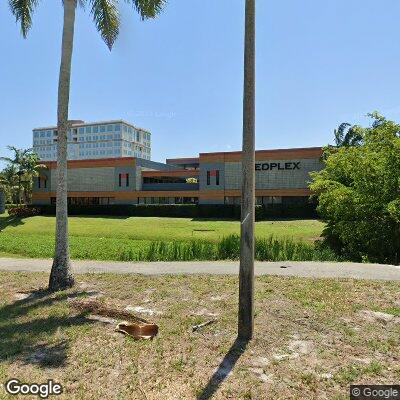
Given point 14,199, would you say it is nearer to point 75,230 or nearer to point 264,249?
point 75,230

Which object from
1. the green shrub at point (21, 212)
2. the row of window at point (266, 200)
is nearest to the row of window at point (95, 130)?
the green shrub at point (21, 212)

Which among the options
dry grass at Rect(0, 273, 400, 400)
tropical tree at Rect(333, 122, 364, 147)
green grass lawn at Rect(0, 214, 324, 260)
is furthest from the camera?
tropical tree at Rect(333, 122, 364, 147)

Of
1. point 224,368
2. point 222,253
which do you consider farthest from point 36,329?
point 222,253

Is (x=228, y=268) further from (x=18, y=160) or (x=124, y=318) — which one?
(x=18, y=160)

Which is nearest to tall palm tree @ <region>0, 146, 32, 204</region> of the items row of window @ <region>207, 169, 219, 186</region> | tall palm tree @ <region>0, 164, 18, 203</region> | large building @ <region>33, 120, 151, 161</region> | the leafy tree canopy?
tall palm tree @ <region>0, 164, 18, 203</region>

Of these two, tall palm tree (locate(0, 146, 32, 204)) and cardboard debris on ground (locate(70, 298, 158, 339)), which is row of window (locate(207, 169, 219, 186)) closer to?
tall palm tree (locate(0, 146, 32, 204))

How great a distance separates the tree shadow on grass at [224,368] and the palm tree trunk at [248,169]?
0.90ft

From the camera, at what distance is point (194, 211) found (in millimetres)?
43156

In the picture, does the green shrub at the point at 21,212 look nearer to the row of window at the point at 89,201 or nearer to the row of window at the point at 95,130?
the row of window at the point at 89,201

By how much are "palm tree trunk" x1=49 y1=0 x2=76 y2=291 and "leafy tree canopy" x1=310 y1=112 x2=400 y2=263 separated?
1378 centimetres

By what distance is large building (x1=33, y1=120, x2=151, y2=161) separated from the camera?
141 metres

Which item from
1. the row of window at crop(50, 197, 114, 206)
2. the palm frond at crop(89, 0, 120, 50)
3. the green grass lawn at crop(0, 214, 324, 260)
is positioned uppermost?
the palm frond at crop(89, 0, 120, 50)

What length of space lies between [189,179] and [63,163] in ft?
153

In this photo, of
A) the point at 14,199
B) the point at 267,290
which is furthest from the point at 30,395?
the point at 14,199
